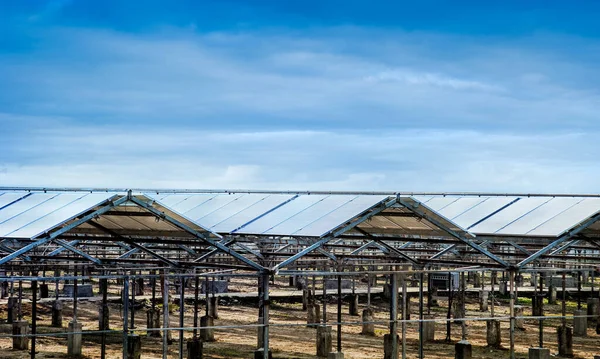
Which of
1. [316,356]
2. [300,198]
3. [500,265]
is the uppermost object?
[300,198]

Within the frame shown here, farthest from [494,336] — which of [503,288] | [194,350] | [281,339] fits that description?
[503,288]

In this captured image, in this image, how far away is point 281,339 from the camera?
29.2 meters

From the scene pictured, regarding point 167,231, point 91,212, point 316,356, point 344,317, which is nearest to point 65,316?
point 344,317

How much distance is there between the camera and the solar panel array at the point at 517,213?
20.4 meters

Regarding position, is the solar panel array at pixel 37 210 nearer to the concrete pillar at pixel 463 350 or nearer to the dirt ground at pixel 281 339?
the dirt ground at pixel 281 339

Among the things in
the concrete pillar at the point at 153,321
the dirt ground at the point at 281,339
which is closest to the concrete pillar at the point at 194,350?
the dirt ground at the point at 281,339

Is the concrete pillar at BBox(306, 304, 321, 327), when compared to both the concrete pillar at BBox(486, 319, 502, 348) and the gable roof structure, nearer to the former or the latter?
the concrete pillar at BBox(486, 319, 502, 348)

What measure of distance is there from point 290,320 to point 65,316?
8.44 meters

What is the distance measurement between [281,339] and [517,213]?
32.6ft

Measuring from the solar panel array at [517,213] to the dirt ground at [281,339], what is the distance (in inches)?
192

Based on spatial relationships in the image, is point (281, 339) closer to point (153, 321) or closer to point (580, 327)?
point (153, 321)

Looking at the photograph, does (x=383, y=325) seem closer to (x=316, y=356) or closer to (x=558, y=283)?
(x=316, y=356)

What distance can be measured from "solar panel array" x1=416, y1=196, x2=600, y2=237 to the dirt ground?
4.88m

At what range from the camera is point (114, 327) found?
103 feet
